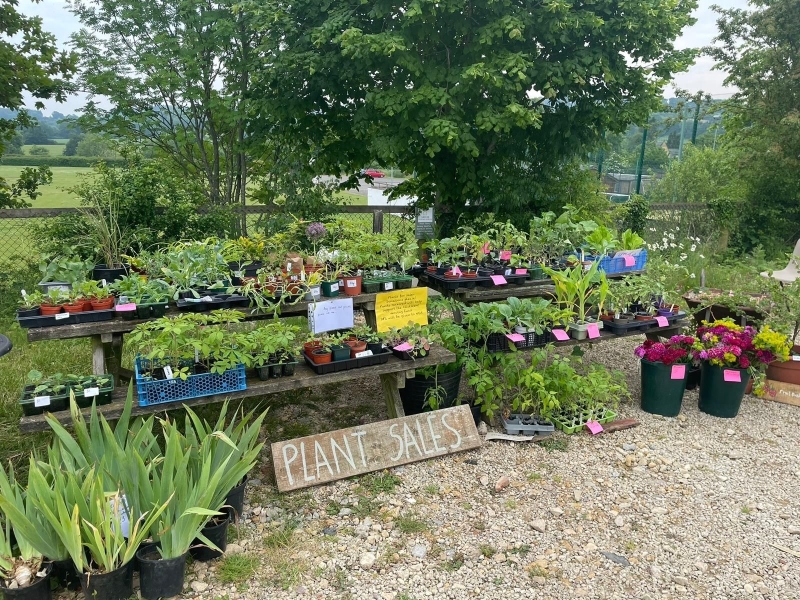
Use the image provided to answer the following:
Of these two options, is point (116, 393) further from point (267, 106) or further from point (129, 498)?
point (267, 106)

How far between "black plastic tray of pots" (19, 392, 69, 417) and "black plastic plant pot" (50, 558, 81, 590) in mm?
710

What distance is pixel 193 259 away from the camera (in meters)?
3.48

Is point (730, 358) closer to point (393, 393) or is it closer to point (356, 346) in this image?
point (393, 393)

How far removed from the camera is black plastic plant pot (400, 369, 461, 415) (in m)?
3.60

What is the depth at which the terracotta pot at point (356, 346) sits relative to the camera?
125 inches

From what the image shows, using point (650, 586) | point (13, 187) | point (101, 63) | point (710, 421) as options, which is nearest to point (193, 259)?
point (650, 586)

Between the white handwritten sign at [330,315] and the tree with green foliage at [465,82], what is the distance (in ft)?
6.67

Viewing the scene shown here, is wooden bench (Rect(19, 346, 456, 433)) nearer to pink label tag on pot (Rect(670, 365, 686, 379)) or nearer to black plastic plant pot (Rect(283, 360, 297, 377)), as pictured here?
black plastic plant pot (Rect(283, 360, 297, 377))

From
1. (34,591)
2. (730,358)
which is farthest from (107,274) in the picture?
(730,358)

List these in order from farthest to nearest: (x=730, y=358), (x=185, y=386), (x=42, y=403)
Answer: (x=730, y=358)
(x=185, y=386)
(x=42, y=403)

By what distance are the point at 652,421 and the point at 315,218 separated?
345cm

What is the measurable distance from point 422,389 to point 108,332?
183 cm

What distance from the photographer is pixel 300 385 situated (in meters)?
2.99

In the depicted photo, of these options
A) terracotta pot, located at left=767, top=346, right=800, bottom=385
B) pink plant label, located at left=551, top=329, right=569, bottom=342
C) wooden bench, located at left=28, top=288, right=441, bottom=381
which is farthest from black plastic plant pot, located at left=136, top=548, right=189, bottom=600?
terracotta pot, located at left=767, top=346, right=800, bottom=385
